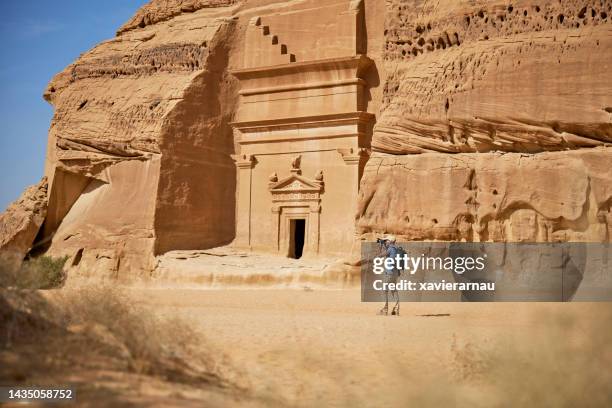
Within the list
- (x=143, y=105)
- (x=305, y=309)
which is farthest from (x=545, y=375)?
(x=143, y=105)

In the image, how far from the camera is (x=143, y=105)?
26266 millimetres

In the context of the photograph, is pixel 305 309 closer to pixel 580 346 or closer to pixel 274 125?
pixel 580 346

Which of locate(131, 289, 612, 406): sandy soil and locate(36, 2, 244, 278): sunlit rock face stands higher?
locate(36, 2, 244, 278): sunlit rock face

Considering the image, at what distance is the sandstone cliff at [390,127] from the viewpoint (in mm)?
17672

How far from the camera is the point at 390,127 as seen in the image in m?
20.8

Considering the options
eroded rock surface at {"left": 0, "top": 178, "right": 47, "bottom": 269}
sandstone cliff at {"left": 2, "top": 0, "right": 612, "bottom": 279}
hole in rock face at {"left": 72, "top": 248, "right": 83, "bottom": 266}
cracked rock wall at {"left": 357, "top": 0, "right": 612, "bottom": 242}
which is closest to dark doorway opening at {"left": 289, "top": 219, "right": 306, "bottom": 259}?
sandstone cliff at {"left": 2, "top": 0, "right": 612, "bottom": 279}

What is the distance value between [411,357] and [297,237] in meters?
17.6

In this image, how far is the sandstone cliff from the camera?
1767cm

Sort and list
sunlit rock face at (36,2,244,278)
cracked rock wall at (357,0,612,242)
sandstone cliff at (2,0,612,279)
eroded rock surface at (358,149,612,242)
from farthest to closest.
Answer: sunlit rock face at (36,2,244,278) < sandstone cliff at (2,0,612,279) < cracked rock wall at (357,0,612,242) < eroded rock surface at (358,149,612,242)

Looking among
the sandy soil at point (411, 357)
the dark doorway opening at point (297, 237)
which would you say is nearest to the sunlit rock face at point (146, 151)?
the dark doorway opening at point (297, 237)

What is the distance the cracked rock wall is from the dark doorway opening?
4963 millimetres

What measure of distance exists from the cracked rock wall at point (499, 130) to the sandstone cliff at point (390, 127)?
3 centimetres

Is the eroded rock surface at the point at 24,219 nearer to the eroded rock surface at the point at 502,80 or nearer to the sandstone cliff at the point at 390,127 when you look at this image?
the sandstone cliff at the point at 390,127

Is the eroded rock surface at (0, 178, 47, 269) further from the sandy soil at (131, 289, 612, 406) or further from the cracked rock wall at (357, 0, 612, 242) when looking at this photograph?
the sandy soil at (131, 289, 612, 406)
